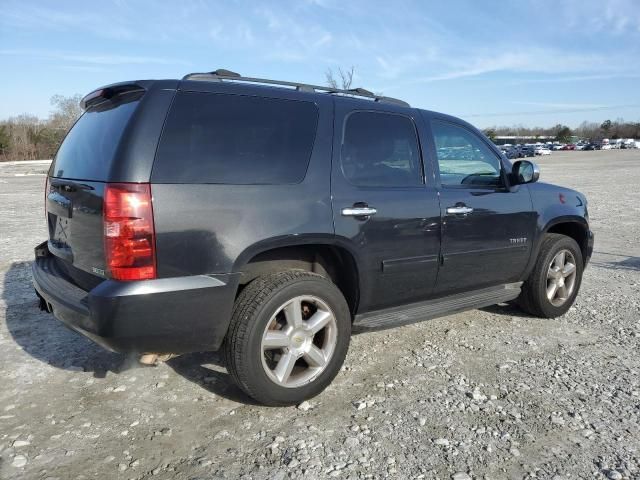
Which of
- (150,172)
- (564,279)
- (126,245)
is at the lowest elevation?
(564,279)

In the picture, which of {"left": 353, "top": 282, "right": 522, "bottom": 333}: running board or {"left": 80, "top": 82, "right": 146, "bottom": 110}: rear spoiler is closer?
{"left": 80, "top": 82, "right": 146, "bottom": 110}: rear spoiler

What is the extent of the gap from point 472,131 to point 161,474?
3.39 m

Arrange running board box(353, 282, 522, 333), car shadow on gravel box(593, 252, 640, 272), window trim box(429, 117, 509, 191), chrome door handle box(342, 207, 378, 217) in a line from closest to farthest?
1. chrome door handle box(342, 207, 378, 217)
2. running board box(353, 282, 522, 333)
3. window trim box(429, 117, 509, 191)
4. car shadow on gravel box(593, 252, 640, 272)

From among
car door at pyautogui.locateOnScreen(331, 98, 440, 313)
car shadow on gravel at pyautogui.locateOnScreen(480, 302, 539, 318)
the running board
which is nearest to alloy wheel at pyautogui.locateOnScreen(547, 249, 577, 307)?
car shadow on gravel at pyautogui.locateOnScreen(480, 302, 539, 318)

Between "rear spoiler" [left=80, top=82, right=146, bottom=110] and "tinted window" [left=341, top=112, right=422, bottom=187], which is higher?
"rear spoiler" [left=80, top=82, right=146, bottom=110]

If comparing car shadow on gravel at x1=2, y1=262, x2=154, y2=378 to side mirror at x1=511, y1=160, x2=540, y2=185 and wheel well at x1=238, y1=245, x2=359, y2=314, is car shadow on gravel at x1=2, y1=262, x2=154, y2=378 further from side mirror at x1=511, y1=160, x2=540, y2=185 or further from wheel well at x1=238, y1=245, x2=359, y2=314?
side mirror at x1=511, y1=160, x2=540, y2=185

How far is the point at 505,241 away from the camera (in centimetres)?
422

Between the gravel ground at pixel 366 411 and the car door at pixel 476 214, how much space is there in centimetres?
58

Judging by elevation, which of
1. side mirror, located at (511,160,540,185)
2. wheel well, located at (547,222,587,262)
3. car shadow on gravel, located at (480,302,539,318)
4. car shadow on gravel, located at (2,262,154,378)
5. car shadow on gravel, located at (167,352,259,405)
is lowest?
car shadow on gravel, located at (480,302,539,318)

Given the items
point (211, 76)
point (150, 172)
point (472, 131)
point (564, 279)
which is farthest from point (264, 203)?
point (564, 279)

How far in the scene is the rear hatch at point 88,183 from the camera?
107 inches

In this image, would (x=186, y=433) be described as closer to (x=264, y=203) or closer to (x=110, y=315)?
(x=110, y=315)

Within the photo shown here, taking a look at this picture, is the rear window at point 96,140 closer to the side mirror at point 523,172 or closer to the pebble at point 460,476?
the pebble at point 460,476

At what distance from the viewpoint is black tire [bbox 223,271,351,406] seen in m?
2.93
